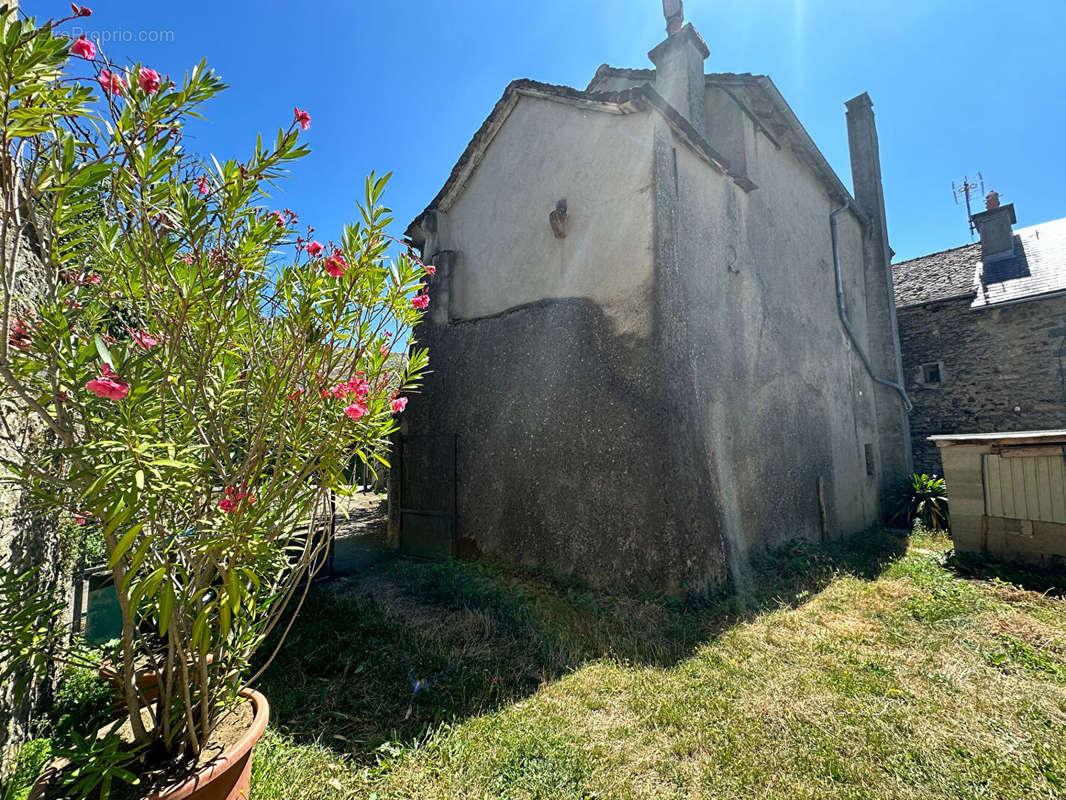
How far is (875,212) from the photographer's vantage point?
11859mm

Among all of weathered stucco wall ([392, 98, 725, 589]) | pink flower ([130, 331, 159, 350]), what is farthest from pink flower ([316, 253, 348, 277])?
weathered stucco wall ([392, 98, 725, 589])

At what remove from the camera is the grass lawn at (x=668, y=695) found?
2.54 m

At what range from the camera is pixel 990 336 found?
12.0 m

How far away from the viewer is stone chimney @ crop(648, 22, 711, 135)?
686cm

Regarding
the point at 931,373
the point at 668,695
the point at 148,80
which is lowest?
the point at 668,695

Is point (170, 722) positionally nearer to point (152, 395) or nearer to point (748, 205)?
point (152, 395)

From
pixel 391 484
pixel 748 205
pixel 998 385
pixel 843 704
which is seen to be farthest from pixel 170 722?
pixel 998 385

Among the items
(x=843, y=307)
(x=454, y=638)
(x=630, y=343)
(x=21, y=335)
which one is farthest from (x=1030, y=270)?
(x=21, y=335)

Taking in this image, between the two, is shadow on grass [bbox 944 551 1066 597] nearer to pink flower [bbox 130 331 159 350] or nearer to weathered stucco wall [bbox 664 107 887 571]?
weathered stucco wall [bbox 664 107 887 571]

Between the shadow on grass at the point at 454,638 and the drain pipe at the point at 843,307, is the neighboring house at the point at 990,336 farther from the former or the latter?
the shadow on grass at the point at 454,638

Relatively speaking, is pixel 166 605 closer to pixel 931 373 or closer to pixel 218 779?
pixel 218 779

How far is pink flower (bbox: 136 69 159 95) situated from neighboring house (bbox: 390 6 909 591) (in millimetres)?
4484

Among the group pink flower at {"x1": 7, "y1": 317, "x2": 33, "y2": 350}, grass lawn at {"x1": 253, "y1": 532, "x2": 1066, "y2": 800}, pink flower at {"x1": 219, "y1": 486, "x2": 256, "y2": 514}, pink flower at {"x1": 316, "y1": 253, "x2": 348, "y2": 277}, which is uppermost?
pink flower at {"x1": 316, "y1": 253, "x2": 348, "y2": 277}

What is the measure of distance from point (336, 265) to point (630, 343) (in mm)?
3886
